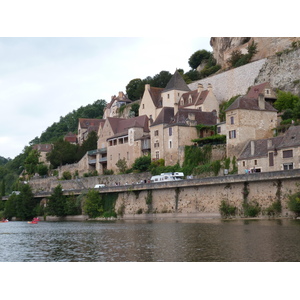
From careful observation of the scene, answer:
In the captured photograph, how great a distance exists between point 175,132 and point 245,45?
27974 millimetres

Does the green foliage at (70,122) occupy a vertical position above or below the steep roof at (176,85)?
above

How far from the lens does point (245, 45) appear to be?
78.8m

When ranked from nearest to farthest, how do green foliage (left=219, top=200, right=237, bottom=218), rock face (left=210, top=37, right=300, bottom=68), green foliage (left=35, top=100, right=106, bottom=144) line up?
green foliage (left=219, top=200, right=237, bottom=218) < rock face (left=210, top=37, right=300, bottom=68) < green foliage (left=35, top=100, right=106, bottom=144)

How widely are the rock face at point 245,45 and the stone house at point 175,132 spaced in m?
14.9

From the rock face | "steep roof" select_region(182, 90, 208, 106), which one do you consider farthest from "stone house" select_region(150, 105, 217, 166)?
the rock face

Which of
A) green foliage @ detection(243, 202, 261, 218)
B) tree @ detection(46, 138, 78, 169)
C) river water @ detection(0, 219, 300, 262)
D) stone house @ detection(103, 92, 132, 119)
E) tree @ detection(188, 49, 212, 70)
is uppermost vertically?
tree @ detection(188, 49, 212, 70)

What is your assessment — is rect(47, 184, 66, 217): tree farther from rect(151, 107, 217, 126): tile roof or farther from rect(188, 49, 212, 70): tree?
rect(188, 49, 212, 70): tree

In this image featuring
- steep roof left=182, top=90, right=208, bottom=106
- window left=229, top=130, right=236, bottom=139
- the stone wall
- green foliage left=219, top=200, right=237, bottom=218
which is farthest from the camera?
steep roof left=182, top=90, right=208, bottom=106

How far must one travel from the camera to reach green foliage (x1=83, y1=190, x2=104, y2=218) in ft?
186

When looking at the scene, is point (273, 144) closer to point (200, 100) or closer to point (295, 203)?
point (295, 203)

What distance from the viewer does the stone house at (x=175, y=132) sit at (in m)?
56.2

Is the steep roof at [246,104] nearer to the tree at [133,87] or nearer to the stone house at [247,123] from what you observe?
the stone house at [247,123]

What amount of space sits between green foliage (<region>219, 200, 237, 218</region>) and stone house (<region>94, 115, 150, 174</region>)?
21.6 metres

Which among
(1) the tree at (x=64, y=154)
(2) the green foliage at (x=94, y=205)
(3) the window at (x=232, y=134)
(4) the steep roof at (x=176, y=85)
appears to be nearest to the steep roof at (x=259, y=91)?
(3) the window at (x=232, y=134)
